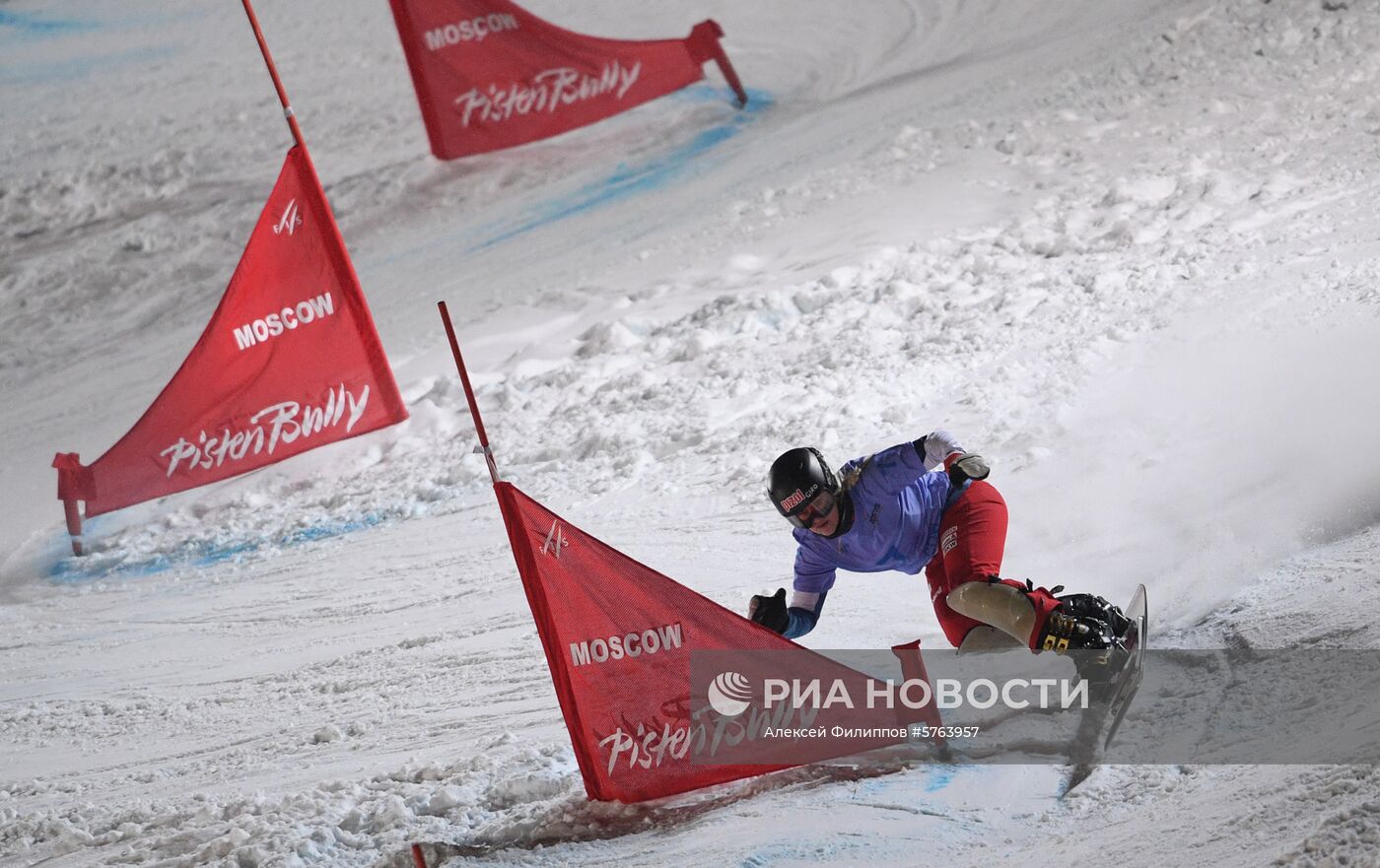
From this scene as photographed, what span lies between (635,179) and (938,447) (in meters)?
6.71

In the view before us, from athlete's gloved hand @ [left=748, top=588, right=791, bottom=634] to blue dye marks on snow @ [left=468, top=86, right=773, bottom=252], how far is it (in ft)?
21.0

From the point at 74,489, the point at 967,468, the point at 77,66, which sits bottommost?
the point at 967,468

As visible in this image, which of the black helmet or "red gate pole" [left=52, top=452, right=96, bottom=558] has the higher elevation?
"red gate pole" [left=52, top=452, right=96, bottom=558]

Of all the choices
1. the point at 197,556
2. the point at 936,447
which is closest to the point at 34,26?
the point at 197,556

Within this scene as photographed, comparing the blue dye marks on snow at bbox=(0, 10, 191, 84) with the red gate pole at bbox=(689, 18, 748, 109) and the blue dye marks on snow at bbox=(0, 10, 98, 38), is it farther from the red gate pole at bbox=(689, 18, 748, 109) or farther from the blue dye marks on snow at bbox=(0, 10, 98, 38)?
the red gate pole at bbox=(689, 18, 748, 109)

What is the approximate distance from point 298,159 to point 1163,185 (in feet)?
15.8

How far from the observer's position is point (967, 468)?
375 centimetres

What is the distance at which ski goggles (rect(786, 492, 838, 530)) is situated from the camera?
12.4ft

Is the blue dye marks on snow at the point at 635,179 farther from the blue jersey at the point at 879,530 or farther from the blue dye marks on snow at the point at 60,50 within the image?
the blue jersey at the point at 879,530

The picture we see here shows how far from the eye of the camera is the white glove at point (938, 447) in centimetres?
381

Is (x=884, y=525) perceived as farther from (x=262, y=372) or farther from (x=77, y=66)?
(x=77, y=66)

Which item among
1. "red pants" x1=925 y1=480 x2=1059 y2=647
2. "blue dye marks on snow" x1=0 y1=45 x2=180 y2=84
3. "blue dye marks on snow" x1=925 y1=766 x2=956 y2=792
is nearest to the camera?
"blue dye marks on snow" x1=925 y1=766 x2=956 y2=792

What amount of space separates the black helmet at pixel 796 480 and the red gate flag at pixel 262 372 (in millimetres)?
3679
